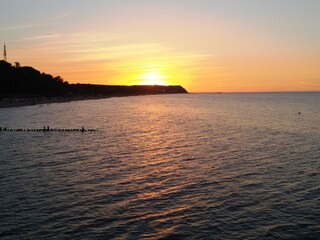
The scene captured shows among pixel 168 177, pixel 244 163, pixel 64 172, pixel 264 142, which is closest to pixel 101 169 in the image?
pixel 64 172

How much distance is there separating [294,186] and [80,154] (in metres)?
29.1

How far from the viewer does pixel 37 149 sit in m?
49.8

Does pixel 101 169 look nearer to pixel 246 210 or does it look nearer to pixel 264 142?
pixel 246 210

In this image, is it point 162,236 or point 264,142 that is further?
point 264,142

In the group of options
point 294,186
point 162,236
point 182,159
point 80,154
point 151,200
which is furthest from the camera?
point 80,154

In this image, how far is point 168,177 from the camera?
33.6 metres

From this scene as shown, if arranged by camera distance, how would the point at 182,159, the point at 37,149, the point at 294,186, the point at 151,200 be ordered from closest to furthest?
the point at 151,200 → the point at 294,186 → the point at 182,159 → the point at 37,149

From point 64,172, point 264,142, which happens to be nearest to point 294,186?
point 64,172

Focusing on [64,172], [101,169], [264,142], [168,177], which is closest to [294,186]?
[168,177]

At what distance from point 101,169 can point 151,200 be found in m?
12.2

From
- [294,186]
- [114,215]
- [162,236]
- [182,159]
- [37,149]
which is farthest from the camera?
[37,149]

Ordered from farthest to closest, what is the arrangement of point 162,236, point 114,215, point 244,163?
point 244,163 < point 114,215 < point 162,236

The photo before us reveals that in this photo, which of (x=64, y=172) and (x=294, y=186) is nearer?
(x=294, y=186)

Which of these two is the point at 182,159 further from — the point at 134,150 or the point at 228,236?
the point at 228,236
